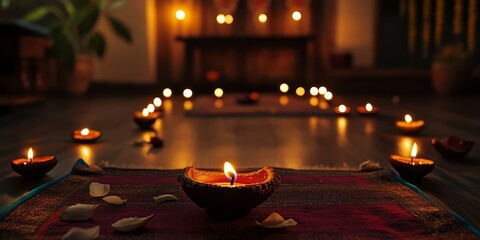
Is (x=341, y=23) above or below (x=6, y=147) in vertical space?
above

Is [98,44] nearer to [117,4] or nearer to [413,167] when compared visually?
[117,4]

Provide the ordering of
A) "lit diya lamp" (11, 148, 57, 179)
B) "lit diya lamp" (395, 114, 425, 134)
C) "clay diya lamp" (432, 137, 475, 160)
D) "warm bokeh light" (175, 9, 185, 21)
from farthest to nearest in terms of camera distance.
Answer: "warm bokeh light" (175, 9, 185, 21) → "lit diya lamp" (395, 114, 425, 134) → "clay diya lamp" (432, 137, 475, 160) → "lit diya lamp" (11, 148, 57, 179)

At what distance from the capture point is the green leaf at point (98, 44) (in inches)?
208

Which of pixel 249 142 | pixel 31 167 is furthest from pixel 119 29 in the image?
pixel 31 167

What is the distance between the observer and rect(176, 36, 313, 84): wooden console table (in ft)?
19.9

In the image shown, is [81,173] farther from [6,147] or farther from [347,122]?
[347,122]

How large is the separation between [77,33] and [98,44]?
24 cm

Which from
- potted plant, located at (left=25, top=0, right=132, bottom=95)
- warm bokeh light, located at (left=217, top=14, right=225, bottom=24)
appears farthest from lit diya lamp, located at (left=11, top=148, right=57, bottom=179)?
warm bokeh light, located at (left=217, top=14, right=225, bottom=24)

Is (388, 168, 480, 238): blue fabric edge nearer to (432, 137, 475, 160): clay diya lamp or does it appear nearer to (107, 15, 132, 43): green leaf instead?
(432, 137, 475, 160): clay diya lamp

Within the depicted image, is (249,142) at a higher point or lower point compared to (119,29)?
lower

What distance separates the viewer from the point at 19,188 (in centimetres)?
167

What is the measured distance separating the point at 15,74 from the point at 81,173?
299 cm

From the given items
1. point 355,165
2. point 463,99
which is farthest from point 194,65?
point 355,165

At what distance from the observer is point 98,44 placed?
529cm
